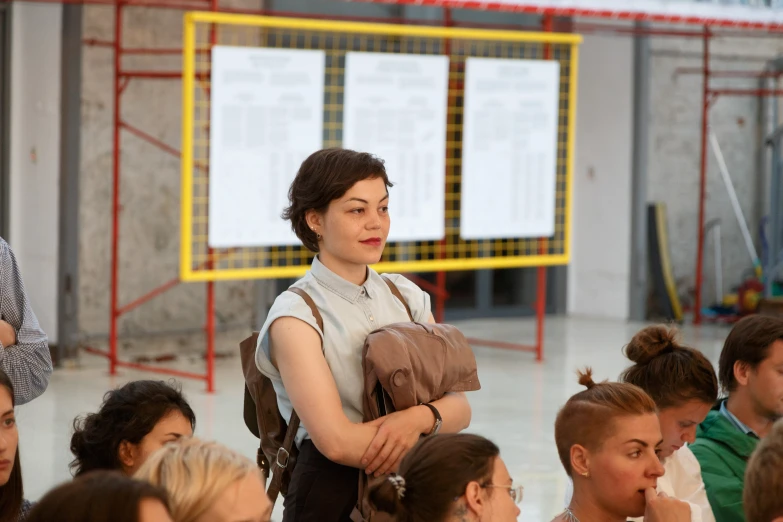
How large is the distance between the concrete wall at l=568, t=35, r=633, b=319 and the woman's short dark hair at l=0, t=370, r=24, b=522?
8.75m

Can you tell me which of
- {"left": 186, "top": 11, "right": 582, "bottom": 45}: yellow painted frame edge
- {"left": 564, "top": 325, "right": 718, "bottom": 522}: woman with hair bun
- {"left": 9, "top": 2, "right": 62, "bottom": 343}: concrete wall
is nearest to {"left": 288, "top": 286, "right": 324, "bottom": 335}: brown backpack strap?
{"left": 564, "top": 325, "right": 718, "bottom": 522}: woman with hair bun

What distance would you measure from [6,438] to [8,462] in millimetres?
51

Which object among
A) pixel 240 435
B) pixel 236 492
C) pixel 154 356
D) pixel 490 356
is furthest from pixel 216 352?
pixel 236 492

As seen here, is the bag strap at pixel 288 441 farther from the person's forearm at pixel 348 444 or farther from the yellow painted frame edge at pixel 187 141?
the yellow painted frame edge at pixel 187 141

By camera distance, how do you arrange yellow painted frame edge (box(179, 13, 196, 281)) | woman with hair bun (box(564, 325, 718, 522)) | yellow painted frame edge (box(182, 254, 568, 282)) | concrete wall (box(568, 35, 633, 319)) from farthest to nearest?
concrete wall (box(568, 35, 633, 319)) < yellow painted frame edge (box(182, 254, 568, 282)) < yellow painted frame edge (box(179, 13, 196, 281)) < woman with hair bun (box(564, 325, 718, 522))

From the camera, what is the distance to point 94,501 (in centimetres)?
144

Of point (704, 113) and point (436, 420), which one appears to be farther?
point (704, 113)

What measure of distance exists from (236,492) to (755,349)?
1.91m

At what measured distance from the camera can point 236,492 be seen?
178 cm

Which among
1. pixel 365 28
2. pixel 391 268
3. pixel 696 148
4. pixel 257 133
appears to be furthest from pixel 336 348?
pixel 696 148

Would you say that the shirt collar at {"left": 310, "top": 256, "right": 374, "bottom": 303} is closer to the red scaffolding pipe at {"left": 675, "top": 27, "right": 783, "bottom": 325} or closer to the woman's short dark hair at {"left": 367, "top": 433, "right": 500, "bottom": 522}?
the woman's short dark hair at {"left": 367, "top": 433, "right": 500, "bottom": 522}

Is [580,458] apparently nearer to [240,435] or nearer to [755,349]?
[755,349]

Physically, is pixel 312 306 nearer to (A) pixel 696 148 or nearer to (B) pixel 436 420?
(B) pixel 436 420

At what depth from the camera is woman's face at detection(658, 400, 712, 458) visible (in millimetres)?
2912
